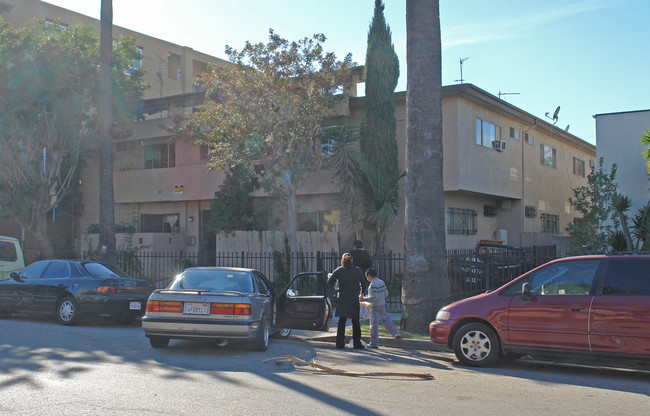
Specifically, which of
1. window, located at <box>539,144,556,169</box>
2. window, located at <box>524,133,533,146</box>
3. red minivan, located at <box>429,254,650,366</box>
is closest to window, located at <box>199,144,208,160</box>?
window, located at <box>524,133,533,146</box>

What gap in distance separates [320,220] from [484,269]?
7.73 meters

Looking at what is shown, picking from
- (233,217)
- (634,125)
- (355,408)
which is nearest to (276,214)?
(233,217)

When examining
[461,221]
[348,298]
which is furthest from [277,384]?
[461,221]

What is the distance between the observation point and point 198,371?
796cm

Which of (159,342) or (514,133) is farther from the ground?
(514,133)

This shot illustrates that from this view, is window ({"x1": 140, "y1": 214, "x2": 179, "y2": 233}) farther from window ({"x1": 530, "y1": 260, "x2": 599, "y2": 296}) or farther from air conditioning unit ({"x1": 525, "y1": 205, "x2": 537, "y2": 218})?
window ({"x1": 530, "y1": 260, "x2": 599, "y2": 296})

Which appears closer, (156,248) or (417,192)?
(417,192)

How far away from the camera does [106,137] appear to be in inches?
684

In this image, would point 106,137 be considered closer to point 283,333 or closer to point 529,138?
point 283,333

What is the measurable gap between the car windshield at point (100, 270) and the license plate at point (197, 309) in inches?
188

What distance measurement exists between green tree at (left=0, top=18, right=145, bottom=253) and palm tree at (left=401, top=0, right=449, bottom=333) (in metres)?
15.3

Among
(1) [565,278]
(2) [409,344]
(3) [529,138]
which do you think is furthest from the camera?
(3) [529,138]

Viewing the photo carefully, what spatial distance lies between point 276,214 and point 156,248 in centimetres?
522

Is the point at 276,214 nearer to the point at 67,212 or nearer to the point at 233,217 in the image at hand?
the point at 233,217
